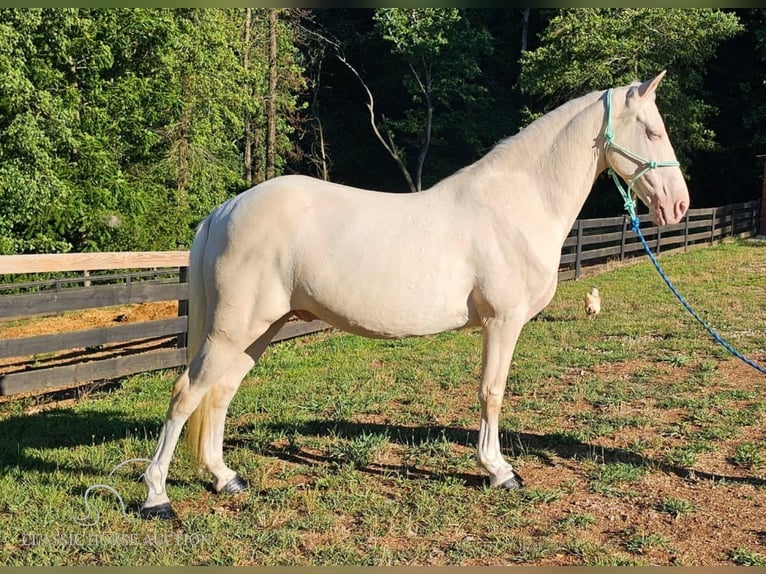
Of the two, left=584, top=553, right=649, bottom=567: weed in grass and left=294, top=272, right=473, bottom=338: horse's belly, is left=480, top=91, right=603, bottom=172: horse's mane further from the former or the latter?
left=584, top=553, right=649, bottom=567: weed in grass

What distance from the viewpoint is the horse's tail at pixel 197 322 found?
3.90m

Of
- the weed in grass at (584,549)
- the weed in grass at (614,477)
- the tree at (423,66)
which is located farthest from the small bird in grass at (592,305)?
the tree at (423,66)

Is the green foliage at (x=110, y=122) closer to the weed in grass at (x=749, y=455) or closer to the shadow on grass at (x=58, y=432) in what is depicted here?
the shadow on grass at (x=58, y=432)

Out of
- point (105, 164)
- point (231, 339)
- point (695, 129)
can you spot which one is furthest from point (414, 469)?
point (695, 129)

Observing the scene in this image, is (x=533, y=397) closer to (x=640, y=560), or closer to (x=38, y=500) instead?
(x=640, y=560)

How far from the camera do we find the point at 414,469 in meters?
4.37

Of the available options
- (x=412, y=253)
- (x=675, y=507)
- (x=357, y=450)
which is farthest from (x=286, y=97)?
(x=675, y=507)

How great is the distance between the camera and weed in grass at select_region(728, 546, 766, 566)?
3110mm

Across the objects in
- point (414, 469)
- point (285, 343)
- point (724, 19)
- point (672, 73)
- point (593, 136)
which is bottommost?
point (285, 343)

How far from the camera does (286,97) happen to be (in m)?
25.0

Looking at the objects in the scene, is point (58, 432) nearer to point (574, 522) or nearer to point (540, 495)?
point (540, 495)

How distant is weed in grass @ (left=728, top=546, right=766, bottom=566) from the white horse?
120 centimetres

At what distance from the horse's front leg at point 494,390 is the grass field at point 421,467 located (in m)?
0.15

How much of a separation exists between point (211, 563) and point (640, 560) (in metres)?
1.96
